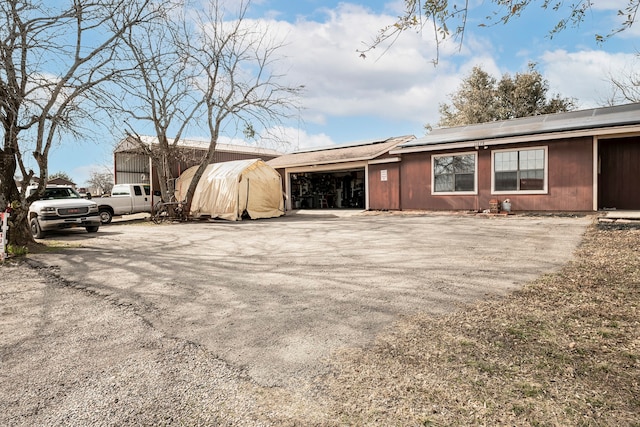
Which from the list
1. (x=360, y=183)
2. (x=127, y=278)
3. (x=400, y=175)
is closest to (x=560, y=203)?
(x=400, y=175)

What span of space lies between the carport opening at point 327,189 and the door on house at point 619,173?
1263cm

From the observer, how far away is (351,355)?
2.78 meters

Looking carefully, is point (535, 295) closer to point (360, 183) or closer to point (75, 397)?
point (75, 397)

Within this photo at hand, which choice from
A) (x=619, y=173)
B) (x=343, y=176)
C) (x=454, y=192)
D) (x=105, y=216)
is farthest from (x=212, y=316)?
(x=343, y=176)

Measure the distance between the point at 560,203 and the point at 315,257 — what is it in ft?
34.7

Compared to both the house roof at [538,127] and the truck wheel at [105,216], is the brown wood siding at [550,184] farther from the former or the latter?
the truck wheel at [105,216]

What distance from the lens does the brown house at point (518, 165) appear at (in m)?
12.5

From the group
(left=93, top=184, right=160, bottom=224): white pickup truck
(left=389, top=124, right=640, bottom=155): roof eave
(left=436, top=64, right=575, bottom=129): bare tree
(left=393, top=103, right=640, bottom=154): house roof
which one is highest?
(left=436, top=64, right=575, bottom=129): bare tree

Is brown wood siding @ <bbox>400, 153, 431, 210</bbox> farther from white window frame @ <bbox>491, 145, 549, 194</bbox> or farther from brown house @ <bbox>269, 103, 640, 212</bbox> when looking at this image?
white window frame @ <bbox>491, 145, 549, 194</bbox>

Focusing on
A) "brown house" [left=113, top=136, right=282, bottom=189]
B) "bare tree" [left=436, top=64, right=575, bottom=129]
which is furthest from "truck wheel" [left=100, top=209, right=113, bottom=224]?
"bare tree" [left=436, top=64, right=575, bottom=129]

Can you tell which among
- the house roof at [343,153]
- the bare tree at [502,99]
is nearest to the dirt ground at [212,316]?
the house roof at [343,153]

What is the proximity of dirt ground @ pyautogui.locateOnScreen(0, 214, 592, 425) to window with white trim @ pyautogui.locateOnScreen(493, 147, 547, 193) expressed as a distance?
624 cm

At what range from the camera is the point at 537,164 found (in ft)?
44.4

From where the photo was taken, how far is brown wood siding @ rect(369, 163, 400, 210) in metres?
17.4
